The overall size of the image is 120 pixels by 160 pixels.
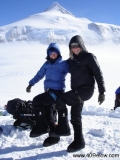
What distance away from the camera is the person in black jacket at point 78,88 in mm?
3457

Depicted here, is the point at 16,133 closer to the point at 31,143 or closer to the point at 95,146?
the point at 31,143

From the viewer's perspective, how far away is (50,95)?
3.90 metres

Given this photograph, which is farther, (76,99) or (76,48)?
(76,48)

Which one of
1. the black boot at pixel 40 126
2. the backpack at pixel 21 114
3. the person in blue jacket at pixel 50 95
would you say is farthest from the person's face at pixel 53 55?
the backpack at pixel 21 114

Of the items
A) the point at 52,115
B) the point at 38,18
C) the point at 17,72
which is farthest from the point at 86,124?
the point at 38,18

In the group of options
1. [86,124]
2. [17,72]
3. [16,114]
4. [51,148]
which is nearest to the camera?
[51,148]

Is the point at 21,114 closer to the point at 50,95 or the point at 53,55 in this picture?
the point at 50,95

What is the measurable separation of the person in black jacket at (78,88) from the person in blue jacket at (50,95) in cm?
27

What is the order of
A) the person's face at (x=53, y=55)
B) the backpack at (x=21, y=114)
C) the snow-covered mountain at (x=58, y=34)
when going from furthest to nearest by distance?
1. the snow-covered mountain at (x=58, y=34)
2. the backpack at (x=21, y=114)
3. the person's face at (x=53, y=55)

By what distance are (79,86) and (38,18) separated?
426ft

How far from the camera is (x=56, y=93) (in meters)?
3.92

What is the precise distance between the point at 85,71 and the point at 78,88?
0.28 m

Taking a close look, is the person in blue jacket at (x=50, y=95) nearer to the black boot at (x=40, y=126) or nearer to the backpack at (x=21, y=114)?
the black boot at (x=40, y=126)

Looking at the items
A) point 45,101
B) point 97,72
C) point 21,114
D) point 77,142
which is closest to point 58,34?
point 21,114
